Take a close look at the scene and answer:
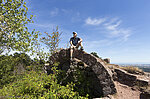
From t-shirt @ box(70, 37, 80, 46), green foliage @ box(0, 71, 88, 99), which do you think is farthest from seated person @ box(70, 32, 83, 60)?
green foliage @ box(0, 71, 88, 99)

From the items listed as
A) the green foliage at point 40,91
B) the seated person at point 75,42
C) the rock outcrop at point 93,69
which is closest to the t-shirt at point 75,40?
the seated person at point 75,42

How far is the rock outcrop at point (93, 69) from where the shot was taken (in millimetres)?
4816

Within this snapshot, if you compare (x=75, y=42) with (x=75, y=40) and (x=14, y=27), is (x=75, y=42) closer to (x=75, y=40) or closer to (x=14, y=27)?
(x=75, y=40)

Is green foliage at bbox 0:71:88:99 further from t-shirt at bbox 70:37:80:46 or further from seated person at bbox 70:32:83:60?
t-shirt at bbox 70:37:80:46

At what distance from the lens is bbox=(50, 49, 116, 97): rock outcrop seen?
4816 millimetres

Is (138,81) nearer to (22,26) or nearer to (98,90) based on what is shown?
(98,90)

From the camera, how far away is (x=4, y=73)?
804 centimetres

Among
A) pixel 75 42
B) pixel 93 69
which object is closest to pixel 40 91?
pixel 93 69

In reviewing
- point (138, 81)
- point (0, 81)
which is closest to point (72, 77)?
point (138, 81)

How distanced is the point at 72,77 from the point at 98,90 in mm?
2356

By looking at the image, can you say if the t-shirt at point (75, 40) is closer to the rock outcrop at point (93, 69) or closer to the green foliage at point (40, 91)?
the rock outcrop at point (93, 69)

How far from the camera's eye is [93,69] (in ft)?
17.6

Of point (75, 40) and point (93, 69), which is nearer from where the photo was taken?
point (93, 69)

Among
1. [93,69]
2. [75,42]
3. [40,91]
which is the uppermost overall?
[75,42]
